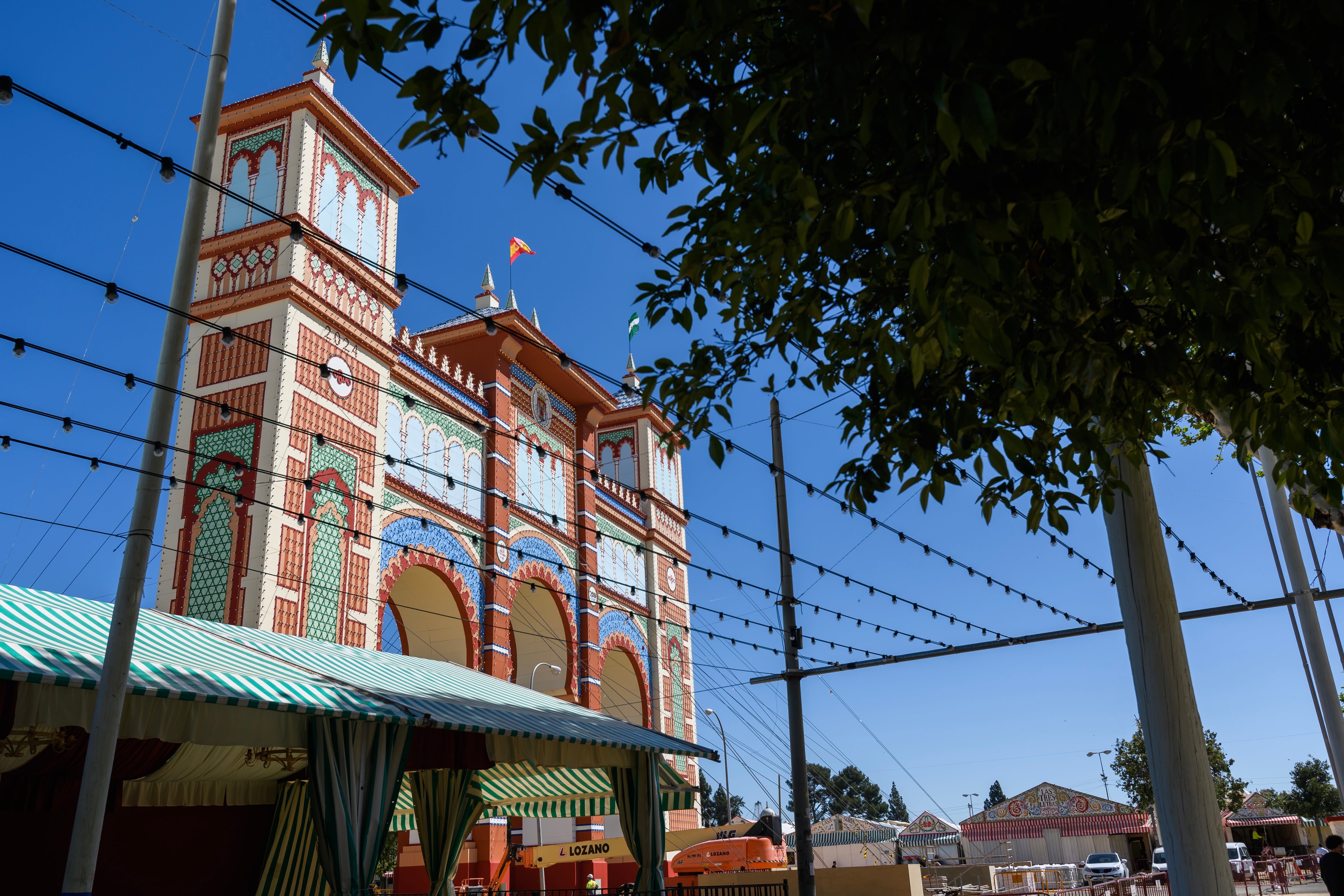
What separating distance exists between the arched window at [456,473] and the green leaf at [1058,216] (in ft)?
56.1

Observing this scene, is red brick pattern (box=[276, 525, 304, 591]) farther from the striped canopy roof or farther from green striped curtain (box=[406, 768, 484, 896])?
green striped curtain (box=[406, 768, 484, 896])

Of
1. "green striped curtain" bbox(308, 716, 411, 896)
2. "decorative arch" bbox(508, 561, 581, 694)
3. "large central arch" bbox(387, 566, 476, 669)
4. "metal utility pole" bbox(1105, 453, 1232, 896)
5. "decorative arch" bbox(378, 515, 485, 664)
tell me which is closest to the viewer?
"metal utility pole" bbox(1105, 453, 1232, 896)

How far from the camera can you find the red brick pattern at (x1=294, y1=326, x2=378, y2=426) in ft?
51.2

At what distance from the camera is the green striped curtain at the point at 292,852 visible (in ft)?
37.8

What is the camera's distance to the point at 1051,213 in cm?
274

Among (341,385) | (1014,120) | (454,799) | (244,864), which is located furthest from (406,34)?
(341,385)

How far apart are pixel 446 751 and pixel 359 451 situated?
6962mm

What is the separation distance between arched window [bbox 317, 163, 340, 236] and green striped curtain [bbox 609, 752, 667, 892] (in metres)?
9.91

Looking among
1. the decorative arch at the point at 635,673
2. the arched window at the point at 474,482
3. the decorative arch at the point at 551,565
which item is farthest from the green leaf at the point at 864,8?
the decorative arch at the point at 635,673

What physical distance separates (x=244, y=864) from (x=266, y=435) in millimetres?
6332

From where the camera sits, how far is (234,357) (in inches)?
619

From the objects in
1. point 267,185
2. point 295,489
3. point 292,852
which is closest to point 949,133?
point 292,852

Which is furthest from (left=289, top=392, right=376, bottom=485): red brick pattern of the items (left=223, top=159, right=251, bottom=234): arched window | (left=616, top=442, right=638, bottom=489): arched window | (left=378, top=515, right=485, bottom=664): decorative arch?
(left=616, top=442, right=638, bottom=489): arched window

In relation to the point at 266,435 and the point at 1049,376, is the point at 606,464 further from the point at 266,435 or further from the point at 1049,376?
the point at 1049,376
